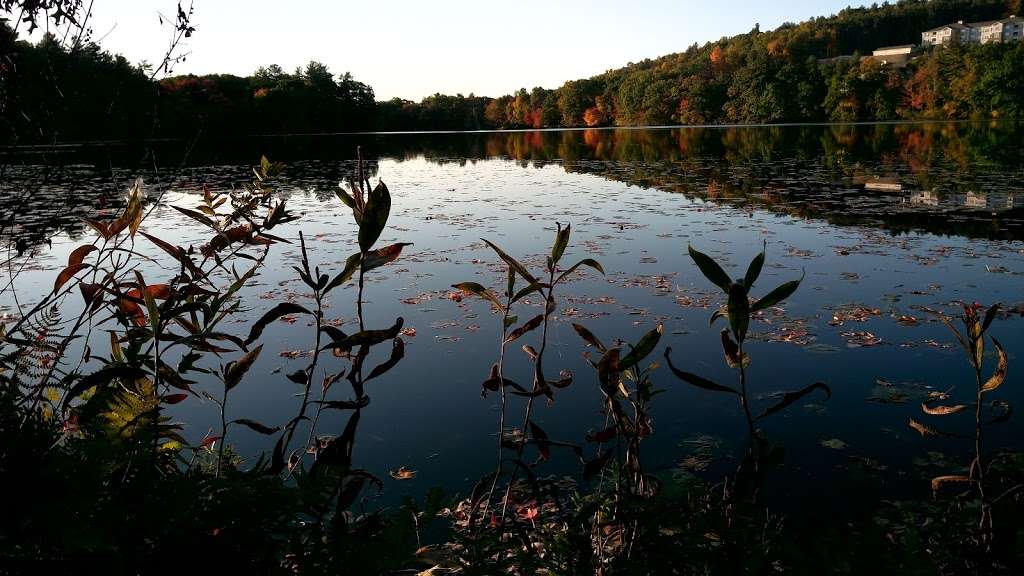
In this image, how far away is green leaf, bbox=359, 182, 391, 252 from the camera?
151 centimetres

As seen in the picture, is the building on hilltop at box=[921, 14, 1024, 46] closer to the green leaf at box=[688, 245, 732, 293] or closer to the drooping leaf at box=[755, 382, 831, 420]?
the drooping leaf at box=[755, 382, 831, 420]

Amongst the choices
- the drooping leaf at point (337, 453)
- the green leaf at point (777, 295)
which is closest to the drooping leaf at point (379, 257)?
the drooping leaf at point (337, 453)

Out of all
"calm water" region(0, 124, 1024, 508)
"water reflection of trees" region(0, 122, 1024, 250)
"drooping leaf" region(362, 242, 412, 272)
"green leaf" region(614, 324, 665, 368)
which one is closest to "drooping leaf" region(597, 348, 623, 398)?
"green leaf" region(614, 324, 665, 368)

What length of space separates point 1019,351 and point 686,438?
307 centimetres

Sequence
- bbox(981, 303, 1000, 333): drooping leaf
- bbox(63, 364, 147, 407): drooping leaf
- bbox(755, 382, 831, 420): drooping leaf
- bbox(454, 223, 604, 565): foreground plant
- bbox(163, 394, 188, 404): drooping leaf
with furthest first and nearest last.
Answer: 1. bbox(454, 223, 604, 565): foreground plant
2. bbox(163, 394, 188, 404): drooping leaf
3. bbox(981, 303, 1000, 333): drooping leaf
4. bbox(755, 382, 831, 420): drooping leaf
5. bbox(63, 364, 147, 407): drooping leaf

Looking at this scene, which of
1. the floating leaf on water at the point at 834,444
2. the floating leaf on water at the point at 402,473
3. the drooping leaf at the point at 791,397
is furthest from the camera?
the floating leaf on water at the point at 834,444

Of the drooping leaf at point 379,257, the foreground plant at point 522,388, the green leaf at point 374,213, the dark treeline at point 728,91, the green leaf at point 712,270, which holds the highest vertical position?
the dark treeline at point 728,91

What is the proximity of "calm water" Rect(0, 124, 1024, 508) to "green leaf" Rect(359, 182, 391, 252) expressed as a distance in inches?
39.5

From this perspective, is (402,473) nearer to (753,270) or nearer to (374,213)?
(374,213)

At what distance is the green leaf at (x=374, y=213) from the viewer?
1509 millimetres

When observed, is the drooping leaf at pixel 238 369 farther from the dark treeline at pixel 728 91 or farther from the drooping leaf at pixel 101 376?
the dark treeline at pixel 728 91

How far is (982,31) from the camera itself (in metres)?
112

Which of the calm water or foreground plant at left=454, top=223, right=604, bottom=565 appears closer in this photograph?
foreground plant at left=454, top=223, right=604, bottom=565

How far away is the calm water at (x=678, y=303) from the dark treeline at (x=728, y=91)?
59.0ft
